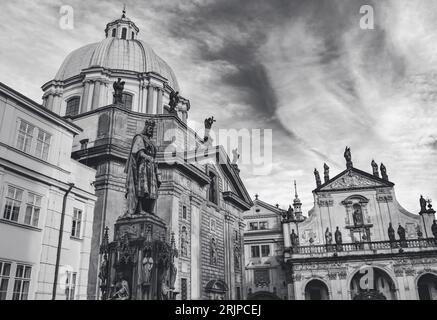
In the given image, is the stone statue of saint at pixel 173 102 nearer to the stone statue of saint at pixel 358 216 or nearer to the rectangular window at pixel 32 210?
the rectangular window at pixel 32 210

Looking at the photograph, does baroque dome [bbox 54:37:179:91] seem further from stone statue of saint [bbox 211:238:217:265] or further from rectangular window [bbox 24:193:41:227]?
rectangular window [bbox 24:193:41:227]

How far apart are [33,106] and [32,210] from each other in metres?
5.05

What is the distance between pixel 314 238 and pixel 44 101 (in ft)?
108

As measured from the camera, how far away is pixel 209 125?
114 ft

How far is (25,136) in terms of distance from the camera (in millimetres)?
18094

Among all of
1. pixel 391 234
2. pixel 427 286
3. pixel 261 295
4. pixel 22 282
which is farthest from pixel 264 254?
pixel 22 282

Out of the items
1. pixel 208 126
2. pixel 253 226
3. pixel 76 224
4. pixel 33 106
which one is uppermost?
pixel 208 126

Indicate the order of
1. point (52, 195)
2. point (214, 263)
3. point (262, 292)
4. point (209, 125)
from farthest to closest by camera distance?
1. point (262, 292)
2. point (209, 125)
3. point (214, 263)
4. point (52, 195)

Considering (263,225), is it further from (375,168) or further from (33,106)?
(33,106)

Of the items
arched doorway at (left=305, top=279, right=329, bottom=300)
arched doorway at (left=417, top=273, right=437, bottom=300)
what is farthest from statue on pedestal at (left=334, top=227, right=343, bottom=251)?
arched doorway at (left=417, top=273, right=437, bottom=300)

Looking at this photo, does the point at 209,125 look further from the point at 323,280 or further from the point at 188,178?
the point at 323,280
